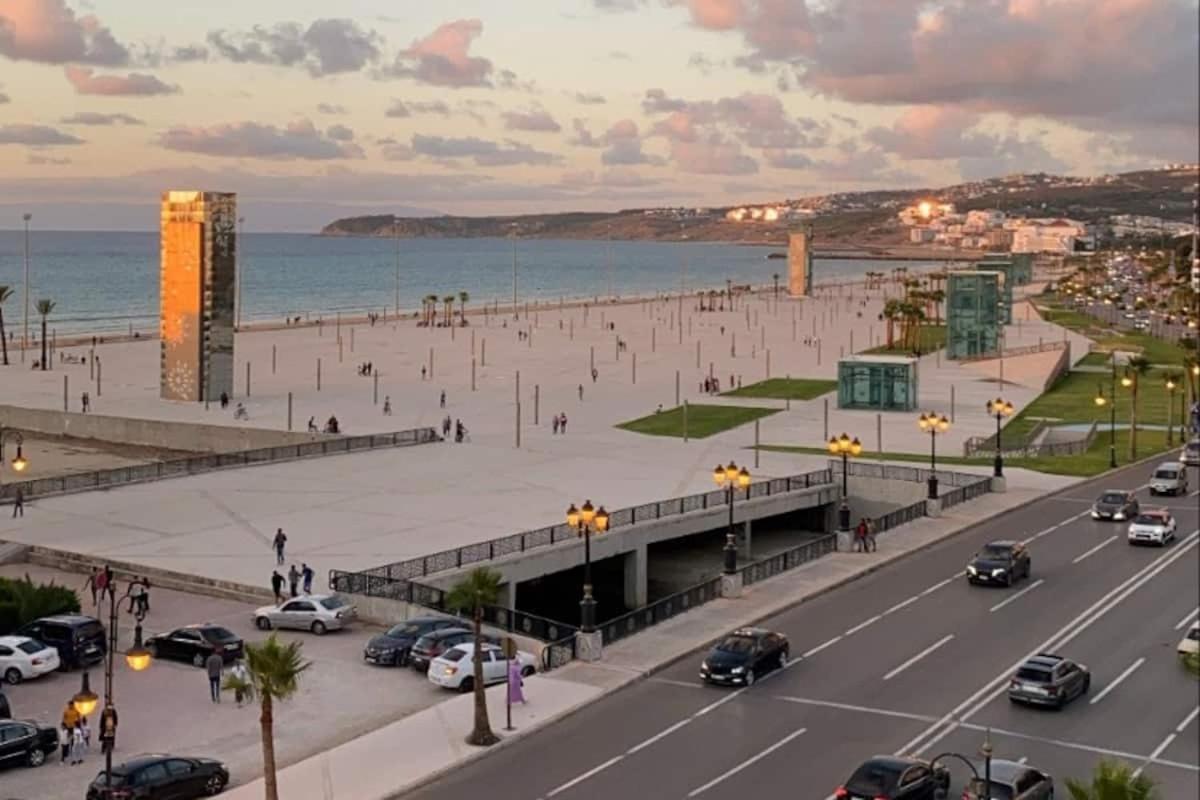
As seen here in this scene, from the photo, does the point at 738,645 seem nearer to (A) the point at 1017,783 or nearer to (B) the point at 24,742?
(A) the point at 1017,783

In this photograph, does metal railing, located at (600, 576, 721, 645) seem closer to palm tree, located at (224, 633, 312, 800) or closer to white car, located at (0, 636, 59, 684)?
white car, located at (0, 636, 59, 684)

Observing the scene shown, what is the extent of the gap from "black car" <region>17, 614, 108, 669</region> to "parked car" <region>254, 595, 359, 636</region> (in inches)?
144

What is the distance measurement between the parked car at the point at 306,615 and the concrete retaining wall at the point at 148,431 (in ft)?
107

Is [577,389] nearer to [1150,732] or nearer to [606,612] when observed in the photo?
[606,612]

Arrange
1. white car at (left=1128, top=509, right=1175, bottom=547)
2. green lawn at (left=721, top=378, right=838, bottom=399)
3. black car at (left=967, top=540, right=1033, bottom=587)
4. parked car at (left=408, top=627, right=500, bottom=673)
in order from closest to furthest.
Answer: parked car at (left=408, top=627, right=500, bottom=673)
black car at (left=967, top=540, right=1033, bottom=587)
white car at (left=1128, top=509, right=1175, bottom=547)
green lawn at (left=721, top=378, right=838, bottom=399)

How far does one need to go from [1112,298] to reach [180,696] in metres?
179

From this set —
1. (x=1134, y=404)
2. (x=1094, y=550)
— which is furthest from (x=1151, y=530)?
(x=1134, y=404)

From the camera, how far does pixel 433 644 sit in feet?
92.7

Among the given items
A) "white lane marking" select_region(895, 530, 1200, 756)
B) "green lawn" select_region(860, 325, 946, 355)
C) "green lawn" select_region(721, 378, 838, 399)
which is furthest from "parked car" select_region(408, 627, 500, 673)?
"green lawn" select_region(860, 325, 946, 355)

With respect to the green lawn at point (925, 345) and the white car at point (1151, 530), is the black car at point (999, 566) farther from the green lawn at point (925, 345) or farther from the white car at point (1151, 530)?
the green lawn at point (925, 345)

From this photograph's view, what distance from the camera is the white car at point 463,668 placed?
26.9m

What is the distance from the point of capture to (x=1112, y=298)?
188 m

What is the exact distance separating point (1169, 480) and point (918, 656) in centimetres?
2428

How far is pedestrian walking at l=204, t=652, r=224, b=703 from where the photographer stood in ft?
86.2
